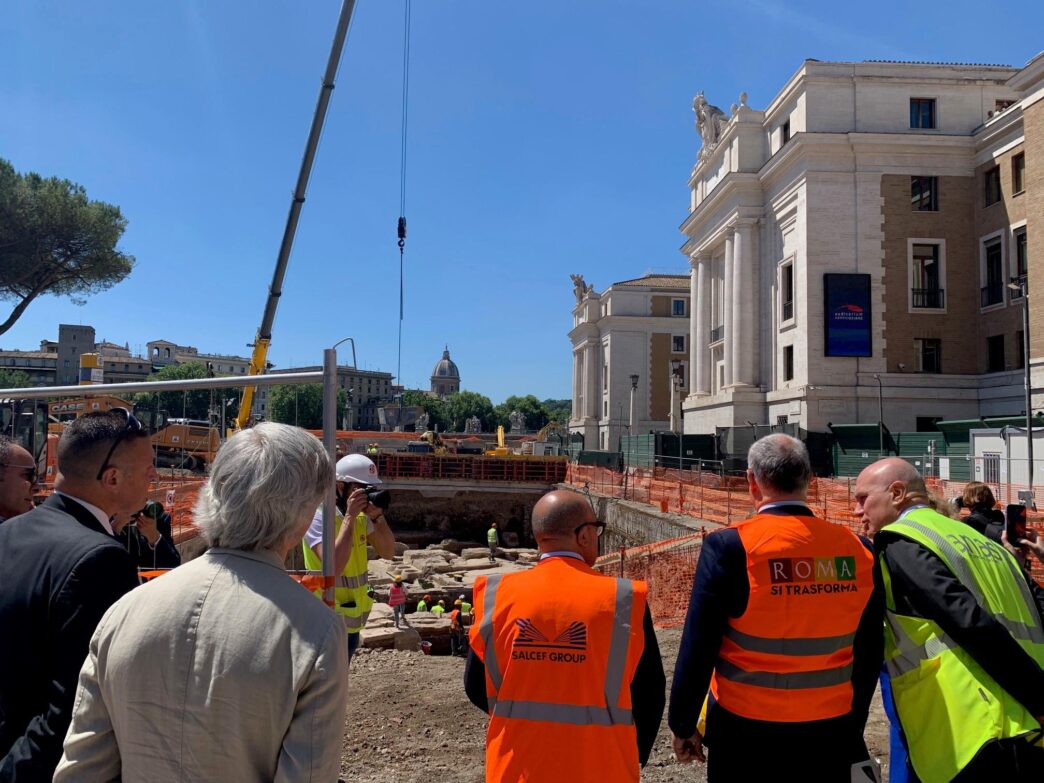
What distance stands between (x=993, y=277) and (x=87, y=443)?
34.1m

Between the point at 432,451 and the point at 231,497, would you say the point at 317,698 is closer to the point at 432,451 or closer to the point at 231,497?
the point at 231,497

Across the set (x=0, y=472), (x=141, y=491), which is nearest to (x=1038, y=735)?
(x=141, y=491)

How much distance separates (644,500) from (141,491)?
78.2ft

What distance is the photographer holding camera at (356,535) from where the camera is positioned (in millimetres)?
4453

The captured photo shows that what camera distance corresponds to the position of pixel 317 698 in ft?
5.54

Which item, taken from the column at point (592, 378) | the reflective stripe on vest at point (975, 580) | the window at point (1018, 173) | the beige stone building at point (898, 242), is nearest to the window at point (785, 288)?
the beige stone building at point (898, 242)

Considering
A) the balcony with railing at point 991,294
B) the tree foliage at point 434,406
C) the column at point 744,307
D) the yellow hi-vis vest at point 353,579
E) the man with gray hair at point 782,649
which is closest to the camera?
the man with gray hair at point 782,649

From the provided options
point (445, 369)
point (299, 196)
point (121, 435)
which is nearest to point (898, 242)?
point (299, 196)

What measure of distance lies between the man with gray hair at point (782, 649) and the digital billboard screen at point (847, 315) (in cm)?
2957

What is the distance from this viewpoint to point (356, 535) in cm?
480

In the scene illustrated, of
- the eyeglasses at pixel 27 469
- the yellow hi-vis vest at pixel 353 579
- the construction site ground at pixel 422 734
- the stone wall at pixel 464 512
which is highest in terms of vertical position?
the eyeglasses at pixel 27 469

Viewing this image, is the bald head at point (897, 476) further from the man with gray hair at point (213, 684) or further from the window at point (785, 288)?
the window at point (785, 288)

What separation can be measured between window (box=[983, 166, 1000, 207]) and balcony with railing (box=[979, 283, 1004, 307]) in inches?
128

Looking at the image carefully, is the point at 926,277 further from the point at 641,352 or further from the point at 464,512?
the point at 641,352
